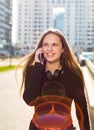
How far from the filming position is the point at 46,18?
568ft

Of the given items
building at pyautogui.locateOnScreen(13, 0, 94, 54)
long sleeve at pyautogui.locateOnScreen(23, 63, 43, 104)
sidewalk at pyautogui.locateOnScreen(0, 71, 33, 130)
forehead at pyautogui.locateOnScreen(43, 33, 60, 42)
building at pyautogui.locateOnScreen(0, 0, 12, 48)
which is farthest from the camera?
building at pyautogui.locateOnScreen(13, 0, 94, 54)

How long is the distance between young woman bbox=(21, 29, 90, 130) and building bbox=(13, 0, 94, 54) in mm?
162012

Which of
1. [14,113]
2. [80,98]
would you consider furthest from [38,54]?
[14,113]

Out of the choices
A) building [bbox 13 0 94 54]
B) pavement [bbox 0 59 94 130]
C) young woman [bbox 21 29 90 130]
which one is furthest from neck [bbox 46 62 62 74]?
building [bbox 13 0 94 54]

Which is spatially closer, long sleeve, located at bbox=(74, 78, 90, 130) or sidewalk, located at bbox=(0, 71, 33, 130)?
long sleeve, located at bbox=(74, 78, 90, 130)

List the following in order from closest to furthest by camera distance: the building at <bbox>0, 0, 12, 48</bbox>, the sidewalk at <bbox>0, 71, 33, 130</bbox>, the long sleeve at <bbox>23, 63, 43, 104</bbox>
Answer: the long sleeve at <bbox>23, 63, 43, 104</bbox>
the sidewalk at <bbox>0, 71, 33, 130</bbox>
the building at <bbox>0, 0, 12, 48</bbox>

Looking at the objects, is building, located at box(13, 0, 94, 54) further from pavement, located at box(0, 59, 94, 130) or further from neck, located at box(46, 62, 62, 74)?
neck, located at box(46, 62, 62, 74)

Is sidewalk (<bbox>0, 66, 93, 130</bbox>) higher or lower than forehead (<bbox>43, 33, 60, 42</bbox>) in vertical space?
lower

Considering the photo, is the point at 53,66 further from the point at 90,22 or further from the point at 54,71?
the point at 90,22

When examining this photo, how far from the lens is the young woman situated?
339 cm

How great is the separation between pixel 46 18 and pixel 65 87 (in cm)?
17080

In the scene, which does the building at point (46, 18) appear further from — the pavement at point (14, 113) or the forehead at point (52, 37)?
the forehead at point (52, 37)

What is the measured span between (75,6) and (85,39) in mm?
17886

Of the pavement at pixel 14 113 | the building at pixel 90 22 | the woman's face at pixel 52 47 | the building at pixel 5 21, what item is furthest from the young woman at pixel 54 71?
the building at pixel 90 22
